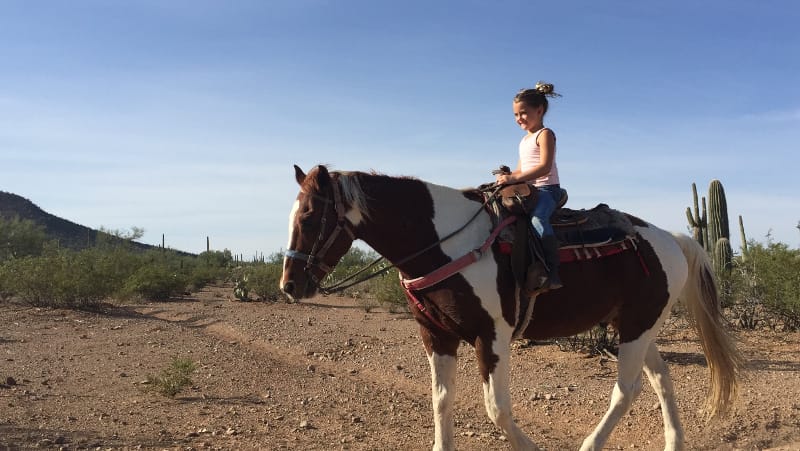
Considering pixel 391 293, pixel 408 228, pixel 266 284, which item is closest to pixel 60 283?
pixel 266 284

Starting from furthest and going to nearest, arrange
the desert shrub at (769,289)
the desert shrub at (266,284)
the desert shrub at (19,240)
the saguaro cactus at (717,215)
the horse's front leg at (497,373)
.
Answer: the desert shrub at (19,240) < the desert shrub at (266,284) < the saguaro cactus at (717,215) < the desert shrub at (769,289) < the horse's front leg at (497,373)

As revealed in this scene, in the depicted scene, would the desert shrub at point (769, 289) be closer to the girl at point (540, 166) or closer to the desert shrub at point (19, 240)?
the girl at point (540, 166)

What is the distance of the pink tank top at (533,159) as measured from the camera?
4.25 m

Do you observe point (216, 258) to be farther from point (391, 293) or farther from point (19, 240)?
point (391, 293)

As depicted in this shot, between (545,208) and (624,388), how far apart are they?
1383 millimetres

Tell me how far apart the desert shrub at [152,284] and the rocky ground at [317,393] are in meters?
6.59

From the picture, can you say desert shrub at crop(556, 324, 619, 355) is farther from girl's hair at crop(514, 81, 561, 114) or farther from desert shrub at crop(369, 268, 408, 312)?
desert shrub at crop(369, 268, 408, 312)

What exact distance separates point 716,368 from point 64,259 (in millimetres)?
18384

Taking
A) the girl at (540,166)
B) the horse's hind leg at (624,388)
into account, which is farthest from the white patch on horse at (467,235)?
the horse's hind leg at (624,388)

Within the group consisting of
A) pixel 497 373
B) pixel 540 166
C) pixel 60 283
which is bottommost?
pixel 497 373

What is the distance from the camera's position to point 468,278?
12.4 ft

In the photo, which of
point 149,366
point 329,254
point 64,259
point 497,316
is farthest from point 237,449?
point 64,259

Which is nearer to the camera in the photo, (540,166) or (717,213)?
(540,166)

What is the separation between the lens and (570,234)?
169 inches
